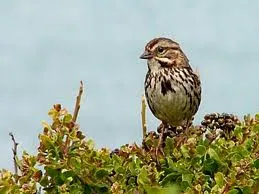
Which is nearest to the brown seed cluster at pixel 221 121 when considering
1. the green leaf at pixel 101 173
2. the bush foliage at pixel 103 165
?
the bush foliage at pixel 103 165

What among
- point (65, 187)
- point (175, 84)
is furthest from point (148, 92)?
point (65, 187)

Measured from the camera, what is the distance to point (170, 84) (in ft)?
19.4

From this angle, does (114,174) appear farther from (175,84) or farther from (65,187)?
(175,84)

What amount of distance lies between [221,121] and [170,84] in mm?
2982

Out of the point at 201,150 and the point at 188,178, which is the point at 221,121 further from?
the point at 188,178

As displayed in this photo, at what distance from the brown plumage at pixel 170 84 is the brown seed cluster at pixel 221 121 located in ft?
8.57

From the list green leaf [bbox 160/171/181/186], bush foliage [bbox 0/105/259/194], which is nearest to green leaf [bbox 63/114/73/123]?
bush foliage [bbox 0/105/259/194]

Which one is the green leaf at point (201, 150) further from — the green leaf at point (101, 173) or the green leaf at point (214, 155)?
the green leaf at point (101, 173)

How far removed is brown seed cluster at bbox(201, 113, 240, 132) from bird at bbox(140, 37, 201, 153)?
8.57ft

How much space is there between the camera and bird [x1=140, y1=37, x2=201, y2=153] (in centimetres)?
576

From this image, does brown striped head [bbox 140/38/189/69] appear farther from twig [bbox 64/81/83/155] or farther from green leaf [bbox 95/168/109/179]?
green leaf [bbox 95/168/109/179]

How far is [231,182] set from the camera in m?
2.13

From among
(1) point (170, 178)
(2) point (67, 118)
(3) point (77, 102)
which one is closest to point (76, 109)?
(3) point (77, 102)

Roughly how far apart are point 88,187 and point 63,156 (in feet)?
0.38
